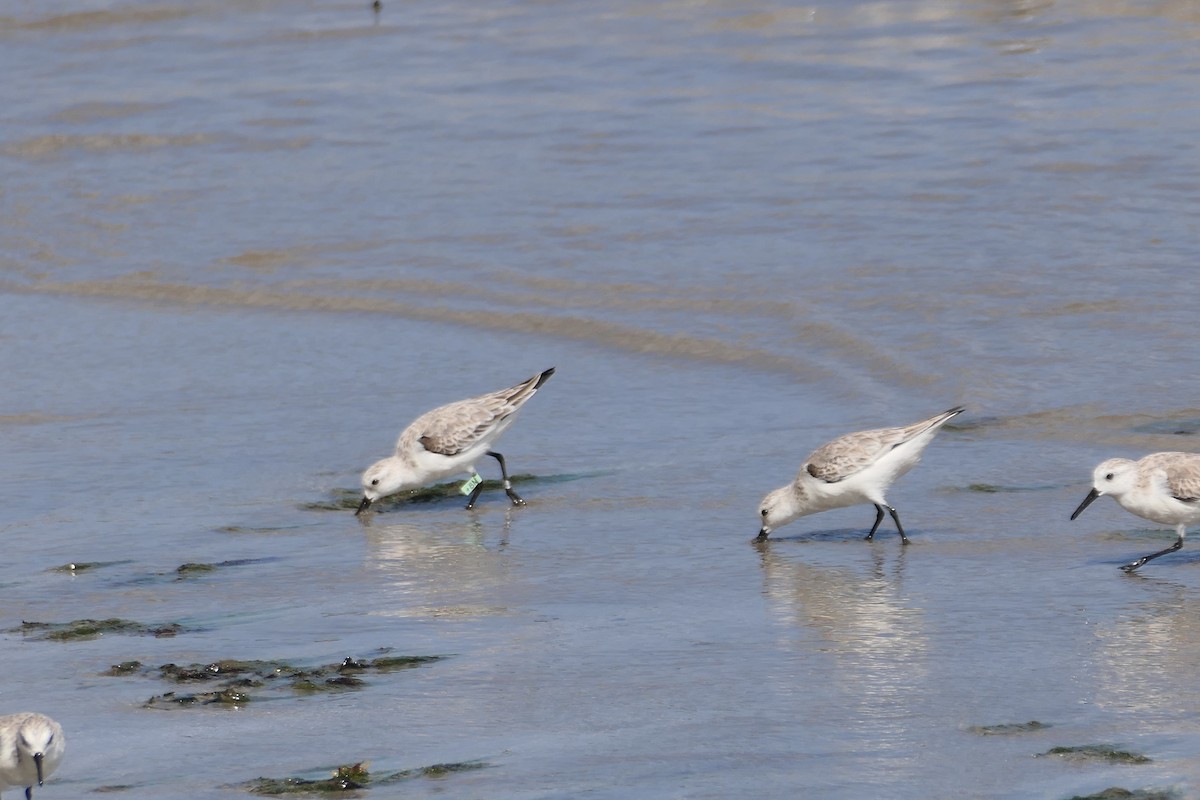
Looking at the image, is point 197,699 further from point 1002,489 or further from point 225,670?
point 1002,489

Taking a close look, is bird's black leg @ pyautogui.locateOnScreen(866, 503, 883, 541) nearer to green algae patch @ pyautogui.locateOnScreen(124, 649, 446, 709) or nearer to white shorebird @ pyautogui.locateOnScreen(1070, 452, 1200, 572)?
white shorebird @ pyautogui.locateOnScreen(1070, 452, 1200, 572)

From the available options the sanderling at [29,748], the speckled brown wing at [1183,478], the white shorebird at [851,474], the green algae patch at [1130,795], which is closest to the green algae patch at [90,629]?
the sanderling at [29,748]

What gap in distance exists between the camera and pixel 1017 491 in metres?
8.78

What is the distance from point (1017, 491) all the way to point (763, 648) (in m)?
2.52

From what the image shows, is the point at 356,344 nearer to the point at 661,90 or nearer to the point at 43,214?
the point at 43,214

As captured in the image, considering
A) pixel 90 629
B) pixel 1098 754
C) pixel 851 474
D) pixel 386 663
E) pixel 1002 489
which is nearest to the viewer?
pixel 1098 754

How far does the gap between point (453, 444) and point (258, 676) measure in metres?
3.29

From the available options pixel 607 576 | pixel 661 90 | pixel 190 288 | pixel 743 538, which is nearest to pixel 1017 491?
pixel 743 538

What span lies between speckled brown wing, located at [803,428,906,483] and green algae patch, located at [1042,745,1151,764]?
124 inches

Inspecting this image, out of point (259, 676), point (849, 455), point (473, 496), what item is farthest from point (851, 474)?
point (259, 676)

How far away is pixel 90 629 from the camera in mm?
7164

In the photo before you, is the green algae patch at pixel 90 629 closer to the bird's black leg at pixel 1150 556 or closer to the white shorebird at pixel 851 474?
the white shorebird at pixel 851 474

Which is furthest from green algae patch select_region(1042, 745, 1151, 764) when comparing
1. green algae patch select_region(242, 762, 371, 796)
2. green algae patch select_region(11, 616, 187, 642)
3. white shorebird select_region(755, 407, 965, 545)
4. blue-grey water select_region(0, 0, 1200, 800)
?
green algae patch select_region(11, 616, 187, 642)

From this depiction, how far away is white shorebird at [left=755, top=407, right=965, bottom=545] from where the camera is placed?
27.8 ft
